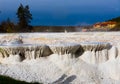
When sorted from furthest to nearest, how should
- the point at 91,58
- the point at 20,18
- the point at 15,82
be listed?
the point at 20,18 → the point at 91,58 → the point at 15,82

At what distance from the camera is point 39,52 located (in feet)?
36.7

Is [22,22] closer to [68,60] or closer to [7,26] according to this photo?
[7,26]

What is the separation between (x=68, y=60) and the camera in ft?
36.2

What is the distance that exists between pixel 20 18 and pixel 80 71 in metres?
7.24

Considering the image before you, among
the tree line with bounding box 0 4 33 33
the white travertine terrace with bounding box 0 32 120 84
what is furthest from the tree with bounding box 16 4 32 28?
the white travertine terrace with bounding box 0 32 120 84

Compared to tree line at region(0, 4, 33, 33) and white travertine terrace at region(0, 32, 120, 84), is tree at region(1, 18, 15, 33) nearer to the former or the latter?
tree line at region(0, 4, 33, 33)

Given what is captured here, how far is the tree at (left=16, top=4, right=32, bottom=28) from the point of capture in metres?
17.4

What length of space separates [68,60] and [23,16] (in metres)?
6.94

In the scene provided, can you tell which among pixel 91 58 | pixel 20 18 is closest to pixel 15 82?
pixel 91 58

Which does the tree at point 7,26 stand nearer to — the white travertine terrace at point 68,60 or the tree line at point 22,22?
the tree line at point 22,22

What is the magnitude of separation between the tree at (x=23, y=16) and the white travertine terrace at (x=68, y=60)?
6047 millimetres

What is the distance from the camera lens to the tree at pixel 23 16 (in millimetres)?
17438

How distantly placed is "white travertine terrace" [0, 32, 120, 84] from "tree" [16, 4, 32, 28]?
19.8 ft

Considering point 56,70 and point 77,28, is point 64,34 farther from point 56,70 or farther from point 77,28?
point 77,28
